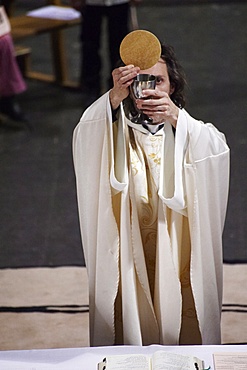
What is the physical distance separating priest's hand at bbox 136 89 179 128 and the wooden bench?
321 centimetres

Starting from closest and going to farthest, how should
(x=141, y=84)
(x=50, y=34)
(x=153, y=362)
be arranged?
(x=153, y=362)
(x=141, y=84)
(x=50, y=34)

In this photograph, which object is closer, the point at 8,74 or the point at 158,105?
the point at 158,105

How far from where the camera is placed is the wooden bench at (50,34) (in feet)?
18.6

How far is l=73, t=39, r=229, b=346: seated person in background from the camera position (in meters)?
2.60

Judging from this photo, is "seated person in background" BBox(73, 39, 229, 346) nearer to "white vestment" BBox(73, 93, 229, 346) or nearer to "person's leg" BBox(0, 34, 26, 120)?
"white vestment" BBox(73, 93, 229, 346)

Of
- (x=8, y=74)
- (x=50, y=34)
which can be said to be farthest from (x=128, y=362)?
(x=50, y=34)

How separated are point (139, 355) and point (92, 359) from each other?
0.14 meters

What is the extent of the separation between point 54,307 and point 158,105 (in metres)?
1.43

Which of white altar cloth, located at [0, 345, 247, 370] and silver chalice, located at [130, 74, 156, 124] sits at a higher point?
silver chalice, located at [130, 74, 156, 124]

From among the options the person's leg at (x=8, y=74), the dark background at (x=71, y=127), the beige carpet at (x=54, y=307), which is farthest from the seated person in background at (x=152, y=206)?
the person's leg at (x=8, y=74)

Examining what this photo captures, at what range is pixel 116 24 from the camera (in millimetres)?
5484

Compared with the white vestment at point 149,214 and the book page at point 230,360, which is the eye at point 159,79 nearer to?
the white vestment at point 149,214

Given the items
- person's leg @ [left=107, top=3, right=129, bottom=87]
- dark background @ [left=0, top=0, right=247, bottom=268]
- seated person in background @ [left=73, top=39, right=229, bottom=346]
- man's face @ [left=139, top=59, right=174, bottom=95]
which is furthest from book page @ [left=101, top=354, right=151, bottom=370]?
person's leg @ [left=107, top=3, right=129, bottom=87]

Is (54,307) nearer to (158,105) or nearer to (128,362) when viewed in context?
(128,362)
